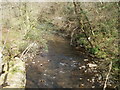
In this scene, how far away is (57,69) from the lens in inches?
369

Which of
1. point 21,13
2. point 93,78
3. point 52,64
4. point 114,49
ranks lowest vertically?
point 93,78

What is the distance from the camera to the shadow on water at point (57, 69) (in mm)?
8002

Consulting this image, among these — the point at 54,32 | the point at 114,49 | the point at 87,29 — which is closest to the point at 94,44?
the point at 87,29

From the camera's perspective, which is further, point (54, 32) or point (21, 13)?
point (54, 32)

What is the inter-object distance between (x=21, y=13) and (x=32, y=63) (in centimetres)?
457

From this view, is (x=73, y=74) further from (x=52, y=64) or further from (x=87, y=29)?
(x=87, y=29)

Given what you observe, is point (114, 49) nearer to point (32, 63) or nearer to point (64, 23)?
point (32, 63)

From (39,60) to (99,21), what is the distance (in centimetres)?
493

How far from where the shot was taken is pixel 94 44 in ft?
37.4

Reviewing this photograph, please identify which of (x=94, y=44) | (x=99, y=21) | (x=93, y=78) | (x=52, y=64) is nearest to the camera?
(x=93, y=78)

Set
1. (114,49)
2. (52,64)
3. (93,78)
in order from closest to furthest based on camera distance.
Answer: (93,78), (114,49), (52,64)

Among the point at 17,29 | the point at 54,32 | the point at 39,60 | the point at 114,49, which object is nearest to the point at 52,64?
the point at 39,60

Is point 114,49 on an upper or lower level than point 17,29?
lower

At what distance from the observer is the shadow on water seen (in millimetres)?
8002
